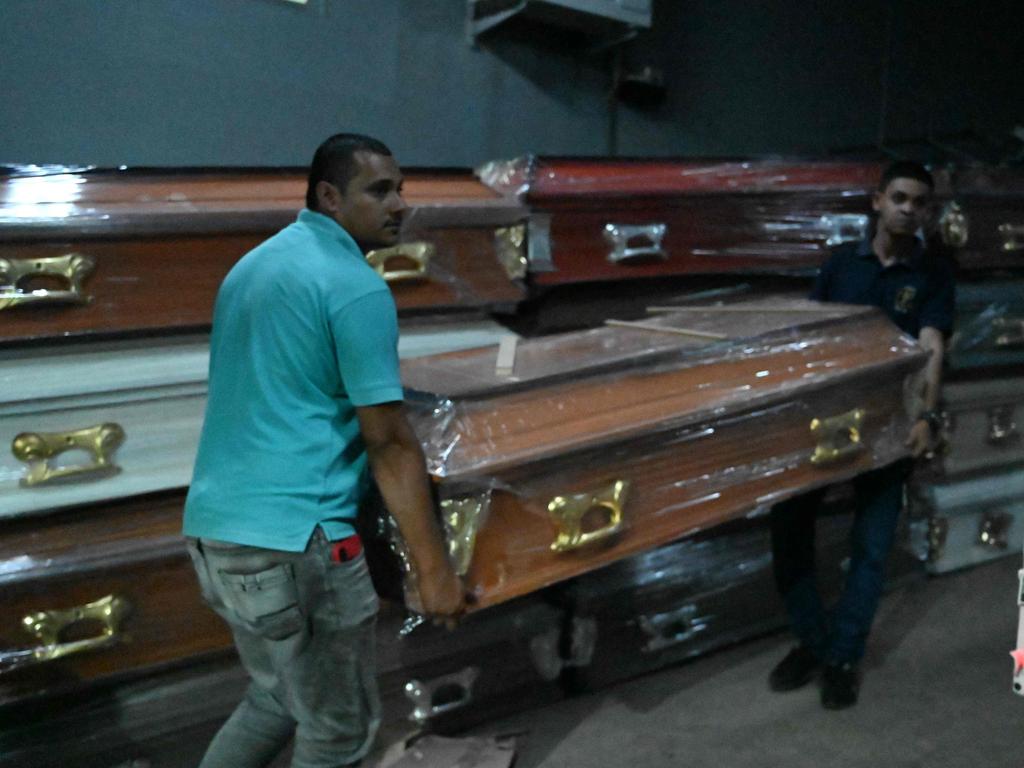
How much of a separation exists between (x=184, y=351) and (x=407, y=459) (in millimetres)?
699

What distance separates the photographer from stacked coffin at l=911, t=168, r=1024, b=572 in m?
2.77

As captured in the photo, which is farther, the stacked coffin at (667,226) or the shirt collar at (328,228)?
the stacked coffin at (667,226)

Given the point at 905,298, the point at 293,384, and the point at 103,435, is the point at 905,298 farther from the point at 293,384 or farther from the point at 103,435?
the point at 103,435

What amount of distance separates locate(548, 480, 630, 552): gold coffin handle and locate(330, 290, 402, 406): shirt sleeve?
0.40 m

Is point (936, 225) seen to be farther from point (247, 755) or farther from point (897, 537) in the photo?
point (247, 755)

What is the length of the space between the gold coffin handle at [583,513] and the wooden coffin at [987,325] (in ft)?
5.26

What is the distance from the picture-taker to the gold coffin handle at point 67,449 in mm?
1657

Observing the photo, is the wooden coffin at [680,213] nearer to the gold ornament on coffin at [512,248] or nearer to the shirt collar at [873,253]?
the gold ornament on coffin at [512,248]

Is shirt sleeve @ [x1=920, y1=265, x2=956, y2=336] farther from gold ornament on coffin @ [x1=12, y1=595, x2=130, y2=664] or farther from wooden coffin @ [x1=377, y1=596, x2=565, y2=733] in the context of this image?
gold ornament on coffin @ [x1=12, y1=595, x2=130, y2=664]

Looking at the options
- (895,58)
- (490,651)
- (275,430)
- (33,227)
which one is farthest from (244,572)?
(895,58)

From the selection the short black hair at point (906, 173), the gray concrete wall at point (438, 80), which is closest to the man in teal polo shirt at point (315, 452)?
the gray concrete wall at point (438, 80)

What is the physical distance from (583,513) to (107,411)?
2.90ft

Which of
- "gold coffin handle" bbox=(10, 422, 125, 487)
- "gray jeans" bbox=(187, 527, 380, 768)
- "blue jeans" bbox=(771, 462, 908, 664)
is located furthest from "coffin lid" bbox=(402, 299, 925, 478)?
"gold coffin handle" bbox=(10, 422, 125, 487)

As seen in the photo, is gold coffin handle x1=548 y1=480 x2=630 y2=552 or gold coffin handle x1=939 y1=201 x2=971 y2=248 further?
gold coffin handle x1=939 y1=201 x2=971 y2=248
